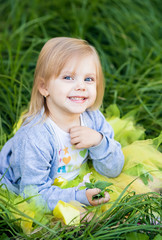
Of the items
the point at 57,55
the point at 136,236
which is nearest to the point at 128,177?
the point at 136,236

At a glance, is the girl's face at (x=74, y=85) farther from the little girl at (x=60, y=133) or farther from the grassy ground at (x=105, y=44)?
the grassy ground at (x=105, y=44)

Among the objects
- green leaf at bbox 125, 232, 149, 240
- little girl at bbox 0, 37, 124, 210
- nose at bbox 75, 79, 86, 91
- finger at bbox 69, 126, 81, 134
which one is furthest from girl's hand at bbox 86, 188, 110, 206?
nose at bbox 75, 79, 86, 91

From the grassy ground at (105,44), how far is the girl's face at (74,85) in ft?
2.18

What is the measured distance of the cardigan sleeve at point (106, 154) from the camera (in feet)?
5.53

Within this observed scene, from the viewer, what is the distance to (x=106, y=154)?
1.69 meters

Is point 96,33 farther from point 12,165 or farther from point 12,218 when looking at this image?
point 12,218

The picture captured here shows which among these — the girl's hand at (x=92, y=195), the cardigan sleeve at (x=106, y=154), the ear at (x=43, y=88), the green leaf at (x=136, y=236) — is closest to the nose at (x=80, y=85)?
the ear at (x=43, y=88)

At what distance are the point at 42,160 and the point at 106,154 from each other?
329mm

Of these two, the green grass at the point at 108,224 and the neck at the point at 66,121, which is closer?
the green grass at the point at 108,224

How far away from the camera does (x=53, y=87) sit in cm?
156

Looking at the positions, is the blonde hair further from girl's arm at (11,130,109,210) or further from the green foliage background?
the green foliage background

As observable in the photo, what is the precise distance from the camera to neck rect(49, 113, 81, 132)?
5.43 feet

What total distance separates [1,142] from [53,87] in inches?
23.9

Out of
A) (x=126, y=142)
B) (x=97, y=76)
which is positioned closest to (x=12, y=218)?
(x=97, y=76)
